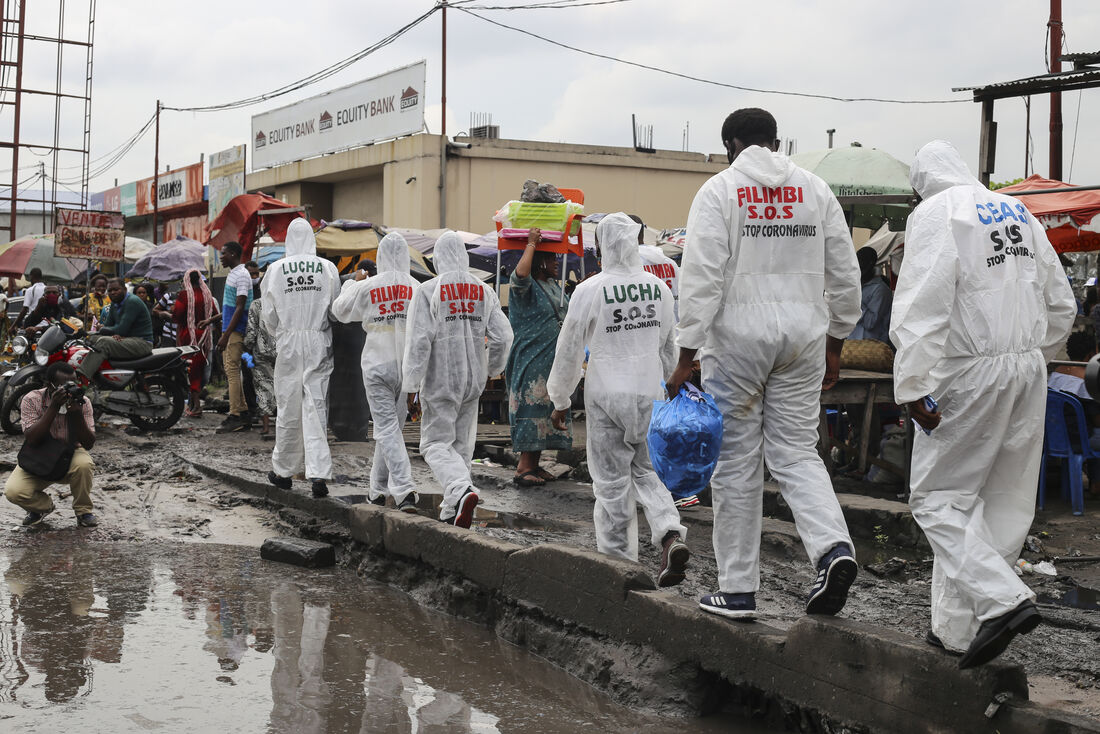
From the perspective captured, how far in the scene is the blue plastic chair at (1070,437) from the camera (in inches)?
320

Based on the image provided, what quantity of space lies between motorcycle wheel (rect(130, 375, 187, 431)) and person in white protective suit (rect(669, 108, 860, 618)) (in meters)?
9.66

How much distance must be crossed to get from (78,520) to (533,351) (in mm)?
3510

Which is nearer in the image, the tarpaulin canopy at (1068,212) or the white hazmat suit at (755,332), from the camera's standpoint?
the white hazmat suit at (755,332)

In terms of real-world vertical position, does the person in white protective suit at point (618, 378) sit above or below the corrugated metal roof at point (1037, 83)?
below

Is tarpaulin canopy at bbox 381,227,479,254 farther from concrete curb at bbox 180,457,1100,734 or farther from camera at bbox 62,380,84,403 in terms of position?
concrete curb at bbox 180,457,1100,734

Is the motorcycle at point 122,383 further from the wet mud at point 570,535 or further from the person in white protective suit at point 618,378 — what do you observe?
the person in white protective suit at point 618,378

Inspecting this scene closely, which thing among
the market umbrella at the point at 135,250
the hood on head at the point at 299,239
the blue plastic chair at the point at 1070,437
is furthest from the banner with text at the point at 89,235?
the blue plastic chair at the point at 1070,437

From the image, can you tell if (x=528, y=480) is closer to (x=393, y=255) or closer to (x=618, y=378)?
(x=393, y=255)

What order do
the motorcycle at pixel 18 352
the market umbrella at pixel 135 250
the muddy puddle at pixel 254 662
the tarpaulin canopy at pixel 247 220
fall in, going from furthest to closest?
the market umbrella at pixel 135 250 < the tarpaulin canopy at pixel 247 220 < the motorcycle at pixel 18 352 < the muddy puddle at pixel 254 662

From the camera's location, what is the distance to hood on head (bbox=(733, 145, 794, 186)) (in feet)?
14.2

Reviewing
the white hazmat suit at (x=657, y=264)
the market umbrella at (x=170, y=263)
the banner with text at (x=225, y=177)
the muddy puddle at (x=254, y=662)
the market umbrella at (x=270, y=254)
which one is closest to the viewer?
the muddy puddle at (x=254, y=662)

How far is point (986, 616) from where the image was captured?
3.27m

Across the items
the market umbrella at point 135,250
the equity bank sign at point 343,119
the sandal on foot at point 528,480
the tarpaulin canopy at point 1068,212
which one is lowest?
the sandal on foot at point 528,480

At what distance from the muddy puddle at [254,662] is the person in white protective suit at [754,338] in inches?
31.4
